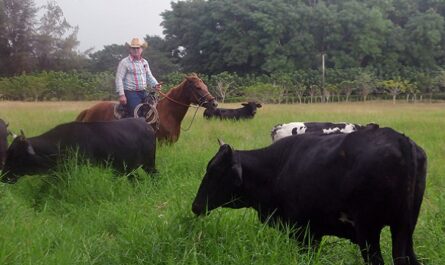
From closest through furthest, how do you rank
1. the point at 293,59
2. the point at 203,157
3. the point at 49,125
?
1. the point at 203,157
2. the point at 49,125
3. the point at 293,59

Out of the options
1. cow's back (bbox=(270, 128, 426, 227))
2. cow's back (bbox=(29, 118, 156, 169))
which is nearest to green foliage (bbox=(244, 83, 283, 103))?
cow's back (bbox=(29, 118, 156, 169))

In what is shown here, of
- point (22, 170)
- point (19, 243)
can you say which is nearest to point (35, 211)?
point (22, 170)

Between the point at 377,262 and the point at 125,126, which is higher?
the point at 125,126

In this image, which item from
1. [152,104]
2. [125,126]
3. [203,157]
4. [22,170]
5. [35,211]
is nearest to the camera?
[35,211]

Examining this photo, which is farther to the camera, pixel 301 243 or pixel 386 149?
pixel 301 243

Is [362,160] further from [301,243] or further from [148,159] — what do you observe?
[148,159]

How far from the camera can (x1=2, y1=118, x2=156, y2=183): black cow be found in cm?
620

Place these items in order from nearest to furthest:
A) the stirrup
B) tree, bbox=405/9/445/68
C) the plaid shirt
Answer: the plaid shirt → the stirrup → tree, bbox=405/9/445/68

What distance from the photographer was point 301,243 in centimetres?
407

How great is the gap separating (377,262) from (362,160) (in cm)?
76

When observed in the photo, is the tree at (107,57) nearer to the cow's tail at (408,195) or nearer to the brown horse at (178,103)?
the brown horse at (178,103)

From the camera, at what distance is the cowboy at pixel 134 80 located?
898cm

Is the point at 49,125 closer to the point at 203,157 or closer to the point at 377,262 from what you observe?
the point at 203,157

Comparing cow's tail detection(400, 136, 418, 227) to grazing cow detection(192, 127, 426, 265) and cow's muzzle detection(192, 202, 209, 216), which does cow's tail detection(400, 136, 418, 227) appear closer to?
grazing cow detection(192, 127, 426, 265)
